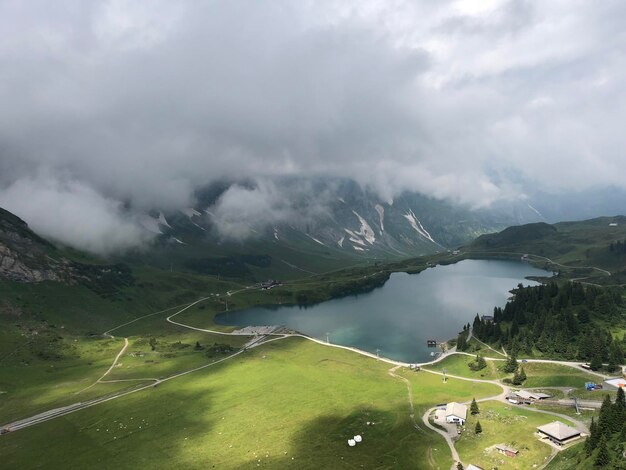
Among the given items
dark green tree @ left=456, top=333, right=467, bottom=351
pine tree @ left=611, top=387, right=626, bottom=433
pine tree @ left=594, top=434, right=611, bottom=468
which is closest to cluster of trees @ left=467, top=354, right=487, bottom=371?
dark green tree @ left=456, top=333, right=467, bottom=351

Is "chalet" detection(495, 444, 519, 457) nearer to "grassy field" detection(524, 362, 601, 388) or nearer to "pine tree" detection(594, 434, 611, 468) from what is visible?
"pine tree" detection(594, 434, 611, 468)

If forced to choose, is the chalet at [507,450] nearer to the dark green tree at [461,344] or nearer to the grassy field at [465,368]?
the grassy field at [465,368]

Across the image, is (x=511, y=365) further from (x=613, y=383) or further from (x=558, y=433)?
(x=558, y=433)

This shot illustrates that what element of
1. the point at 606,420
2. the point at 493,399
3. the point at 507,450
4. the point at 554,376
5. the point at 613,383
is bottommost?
the point at 493,399

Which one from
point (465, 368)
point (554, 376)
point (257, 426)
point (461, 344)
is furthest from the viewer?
point (461, 344)

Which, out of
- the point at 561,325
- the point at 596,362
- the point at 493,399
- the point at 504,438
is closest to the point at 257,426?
the point at 504,438

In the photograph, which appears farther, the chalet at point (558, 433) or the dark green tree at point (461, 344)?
the dark green tree at point (461, 344)

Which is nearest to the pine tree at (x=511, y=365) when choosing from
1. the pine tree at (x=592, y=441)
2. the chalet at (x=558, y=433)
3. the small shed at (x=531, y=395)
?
the small shed at (x=531, y=395)

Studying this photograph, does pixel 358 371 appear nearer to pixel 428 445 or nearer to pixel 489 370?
pixel 489 370
